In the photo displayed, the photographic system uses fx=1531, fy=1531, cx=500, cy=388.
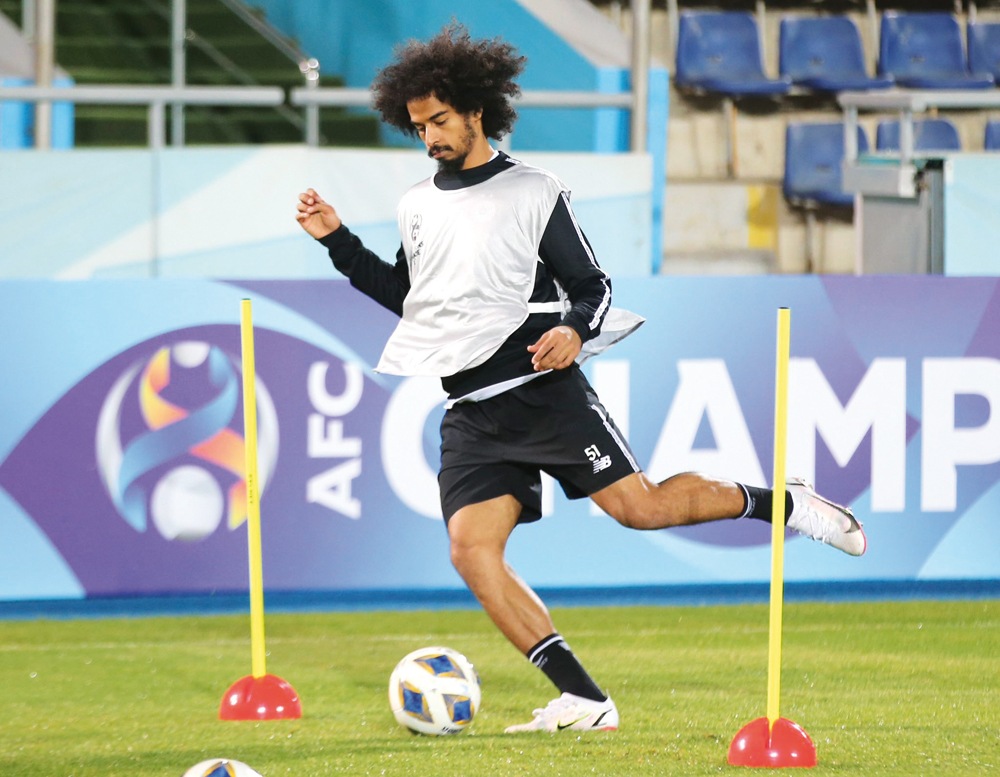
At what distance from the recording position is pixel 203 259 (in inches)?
341

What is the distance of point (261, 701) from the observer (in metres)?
4.46

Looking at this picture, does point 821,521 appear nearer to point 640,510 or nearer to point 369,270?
point 640,510

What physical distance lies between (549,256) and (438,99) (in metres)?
0.53

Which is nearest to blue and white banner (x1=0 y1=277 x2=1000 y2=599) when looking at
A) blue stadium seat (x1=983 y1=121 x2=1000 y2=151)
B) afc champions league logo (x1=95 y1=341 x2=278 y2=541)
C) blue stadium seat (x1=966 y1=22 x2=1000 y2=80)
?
afc champions league logo (x1=95 y1=341 x2=278 y2=541)

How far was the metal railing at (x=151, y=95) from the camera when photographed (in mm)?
8891

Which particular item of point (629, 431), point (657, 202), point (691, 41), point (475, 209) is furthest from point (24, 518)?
point (691, 41)

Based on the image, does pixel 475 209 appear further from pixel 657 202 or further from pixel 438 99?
pixel 657 202

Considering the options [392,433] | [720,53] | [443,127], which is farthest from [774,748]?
[720,53]

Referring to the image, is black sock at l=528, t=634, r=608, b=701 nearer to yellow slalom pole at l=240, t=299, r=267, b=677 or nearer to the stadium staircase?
yellow slalom pole at l=240, t=299, r=267, b=677

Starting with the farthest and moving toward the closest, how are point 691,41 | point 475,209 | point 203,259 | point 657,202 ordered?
point 691,41 → point 657,202 → point 203,259 → point 475,209

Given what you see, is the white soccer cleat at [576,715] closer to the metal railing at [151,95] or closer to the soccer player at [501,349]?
the soccer player at [501,349]

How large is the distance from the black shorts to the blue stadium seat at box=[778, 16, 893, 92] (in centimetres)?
884

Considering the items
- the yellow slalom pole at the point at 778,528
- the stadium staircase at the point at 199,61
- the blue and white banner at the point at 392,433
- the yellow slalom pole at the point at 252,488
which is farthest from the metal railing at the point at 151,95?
the yellow slalom pole at the point at 778,528

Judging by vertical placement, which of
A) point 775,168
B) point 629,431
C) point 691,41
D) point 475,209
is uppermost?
point 691,41
